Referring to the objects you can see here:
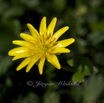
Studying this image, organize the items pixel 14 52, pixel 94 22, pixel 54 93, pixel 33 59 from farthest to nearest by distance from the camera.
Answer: pixel 94 22, pixel 54 93, pixel 14 52, pixel 33 59

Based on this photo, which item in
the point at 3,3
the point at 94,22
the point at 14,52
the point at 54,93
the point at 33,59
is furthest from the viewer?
the point at 3,3

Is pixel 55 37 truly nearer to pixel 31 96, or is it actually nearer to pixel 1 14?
pixel 31 96

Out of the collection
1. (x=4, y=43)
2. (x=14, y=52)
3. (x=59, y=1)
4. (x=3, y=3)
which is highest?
(x=3, y=3)

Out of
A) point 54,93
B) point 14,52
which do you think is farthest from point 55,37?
point 54,93

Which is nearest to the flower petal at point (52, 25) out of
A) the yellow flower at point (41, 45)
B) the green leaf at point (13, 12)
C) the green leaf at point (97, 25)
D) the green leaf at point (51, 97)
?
the yellow flower at point (41, 45)

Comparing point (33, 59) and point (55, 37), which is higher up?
point (55, 37)

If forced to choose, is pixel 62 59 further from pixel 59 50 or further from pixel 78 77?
pixel 59 50

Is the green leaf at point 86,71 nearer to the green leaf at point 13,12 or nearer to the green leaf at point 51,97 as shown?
the green leaf at point 51,97

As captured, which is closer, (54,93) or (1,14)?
(54,93)

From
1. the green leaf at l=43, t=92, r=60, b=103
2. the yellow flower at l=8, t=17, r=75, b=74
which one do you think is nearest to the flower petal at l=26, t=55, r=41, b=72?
the yellow flower at l=8, t=17, r=75, b=74
